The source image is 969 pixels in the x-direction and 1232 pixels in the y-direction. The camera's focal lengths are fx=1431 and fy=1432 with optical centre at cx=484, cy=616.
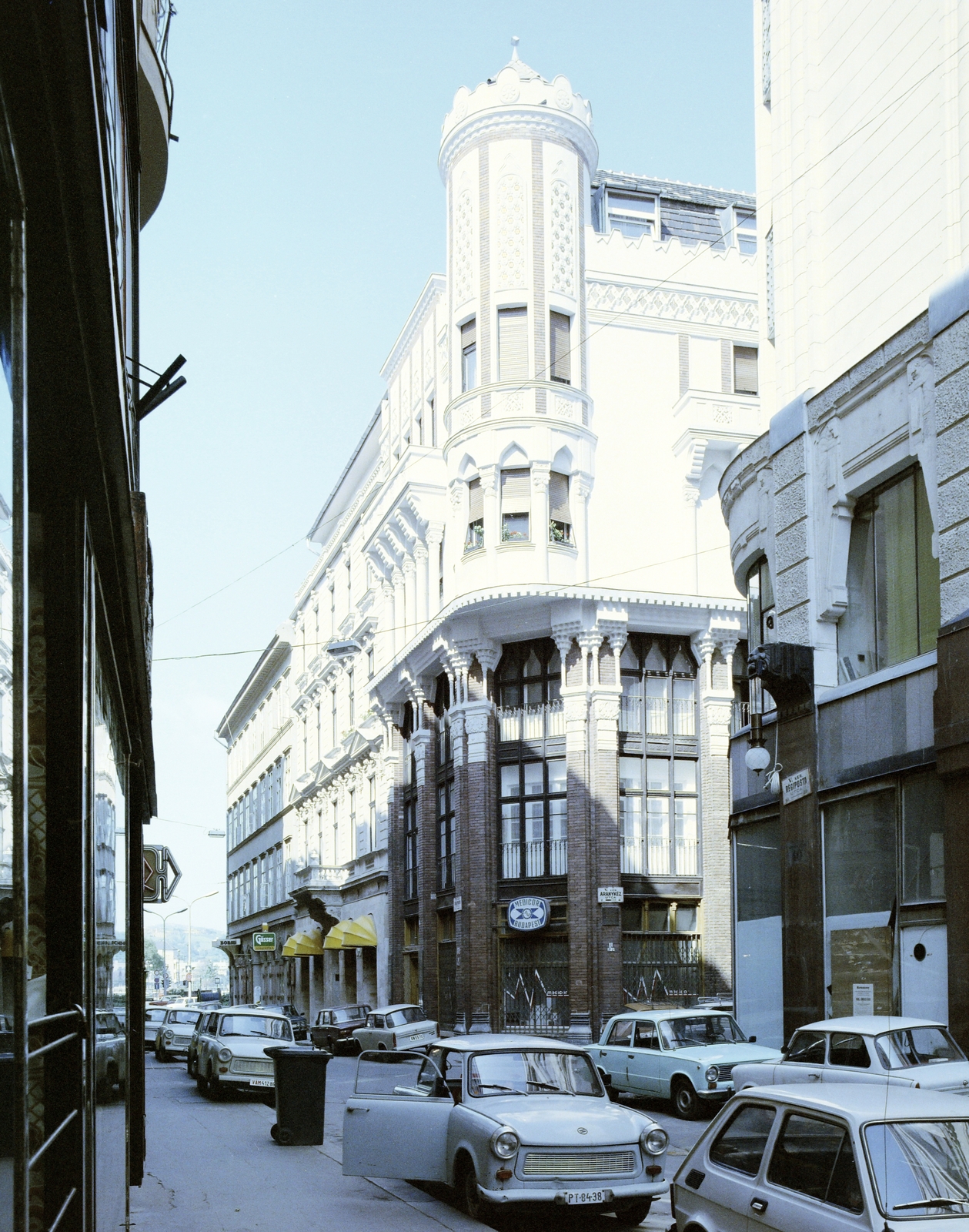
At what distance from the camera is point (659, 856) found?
3694 centimetres

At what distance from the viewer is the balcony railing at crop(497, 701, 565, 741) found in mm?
37281

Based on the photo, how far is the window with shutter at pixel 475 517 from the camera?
3759 centimetres

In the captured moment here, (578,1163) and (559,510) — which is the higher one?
(559,510)

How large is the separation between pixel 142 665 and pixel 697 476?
31.9 metres

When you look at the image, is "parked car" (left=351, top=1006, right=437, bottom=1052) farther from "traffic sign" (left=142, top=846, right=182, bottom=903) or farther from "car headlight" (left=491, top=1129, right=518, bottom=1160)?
"car headlight" (left=491, top=1129, right=518, bottom=1160)

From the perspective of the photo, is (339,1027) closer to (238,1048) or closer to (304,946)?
(238,1048)

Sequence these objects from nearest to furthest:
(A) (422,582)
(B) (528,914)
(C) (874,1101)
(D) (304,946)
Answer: (C) (874,1101)
(B) (528,914)
(A) (422,582)
(D) (304,946)

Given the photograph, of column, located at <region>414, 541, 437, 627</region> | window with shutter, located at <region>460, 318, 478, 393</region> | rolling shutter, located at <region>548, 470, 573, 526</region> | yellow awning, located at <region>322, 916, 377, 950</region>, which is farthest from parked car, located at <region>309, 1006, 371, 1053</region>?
window with shutter, located at <region>460, 318, 478, 393</region>

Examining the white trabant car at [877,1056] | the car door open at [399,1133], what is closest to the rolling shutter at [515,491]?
the white trabant car at [877,1056]

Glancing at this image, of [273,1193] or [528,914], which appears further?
[528,914]

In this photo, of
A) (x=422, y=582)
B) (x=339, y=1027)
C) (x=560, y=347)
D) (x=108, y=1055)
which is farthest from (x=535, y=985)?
(x=108, y=1055)

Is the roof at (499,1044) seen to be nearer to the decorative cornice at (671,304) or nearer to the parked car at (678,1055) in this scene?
the parked car at (678,1055)

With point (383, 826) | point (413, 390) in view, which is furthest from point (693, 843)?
point (413, 390)

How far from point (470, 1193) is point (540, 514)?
1032 inches
